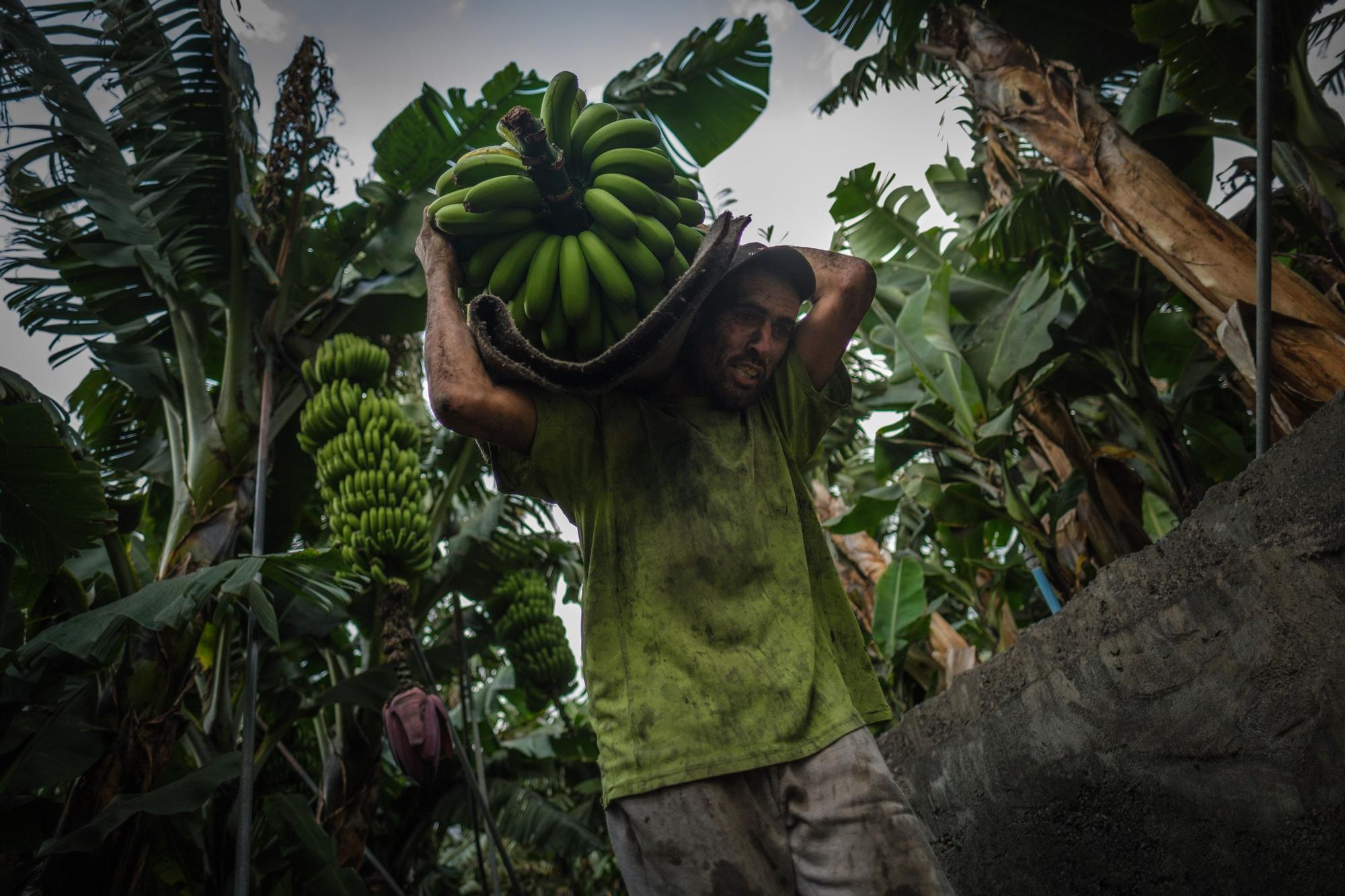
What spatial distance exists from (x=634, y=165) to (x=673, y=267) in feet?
0.74

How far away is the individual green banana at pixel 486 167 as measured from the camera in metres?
1.63

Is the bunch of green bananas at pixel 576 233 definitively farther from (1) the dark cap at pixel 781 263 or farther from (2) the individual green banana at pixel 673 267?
(1) the dark cap at pixel 781 263

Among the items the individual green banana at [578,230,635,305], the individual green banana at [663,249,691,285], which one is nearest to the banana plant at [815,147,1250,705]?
the individual green banana at [663,249,691,285]

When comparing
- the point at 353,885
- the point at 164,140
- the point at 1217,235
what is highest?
the point at 164,140

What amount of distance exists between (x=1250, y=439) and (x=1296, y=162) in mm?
1297

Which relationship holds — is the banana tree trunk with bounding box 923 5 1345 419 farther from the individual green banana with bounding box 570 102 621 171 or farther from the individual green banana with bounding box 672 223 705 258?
the individual green banana with bounding box 570 102 621 171

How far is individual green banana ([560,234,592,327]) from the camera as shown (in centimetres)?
151

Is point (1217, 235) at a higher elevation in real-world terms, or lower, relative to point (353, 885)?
higher

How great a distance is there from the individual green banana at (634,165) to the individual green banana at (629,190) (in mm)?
29

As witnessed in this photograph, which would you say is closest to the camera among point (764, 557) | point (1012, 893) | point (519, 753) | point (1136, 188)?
point (764, 557)

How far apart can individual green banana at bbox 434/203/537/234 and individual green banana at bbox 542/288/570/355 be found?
18cm

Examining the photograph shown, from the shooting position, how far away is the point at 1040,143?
11.2 ft

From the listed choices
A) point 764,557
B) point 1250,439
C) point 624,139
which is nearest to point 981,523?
point 1250,439

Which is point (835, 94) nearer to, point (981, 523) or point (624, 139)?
point (981, 523)
